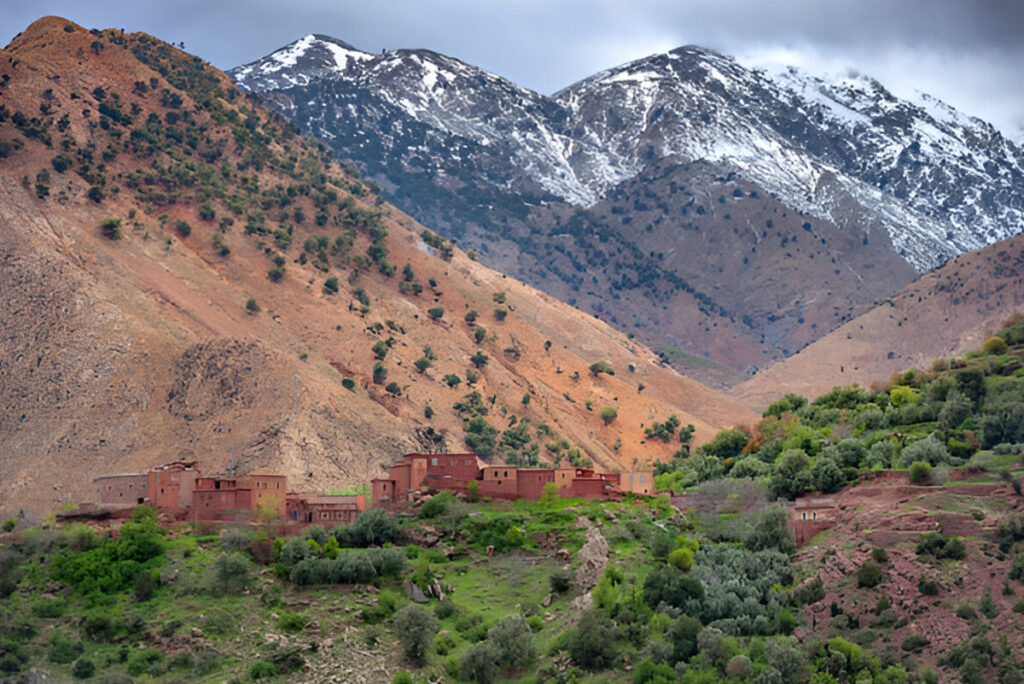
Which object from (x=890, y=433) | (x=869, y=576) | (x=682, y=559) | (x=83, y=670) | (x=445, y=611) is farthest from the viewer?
(x=890, y=433)

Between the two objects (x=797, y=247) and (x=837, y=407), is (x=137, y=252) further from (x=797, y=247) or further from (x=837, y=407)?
(x=797, y=247)

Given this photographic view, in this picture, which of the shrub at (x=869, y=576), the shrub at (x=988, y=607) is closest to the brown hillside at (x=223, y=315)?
the shrub at (x=869, y=576)

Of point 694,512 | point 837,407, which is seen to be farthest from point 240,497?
point 837,407

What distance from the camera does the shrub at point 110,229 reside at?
3912 inches

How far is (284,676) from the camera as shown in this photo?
171 feet

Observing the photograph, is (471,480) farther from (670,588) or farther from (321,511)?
(670,588)

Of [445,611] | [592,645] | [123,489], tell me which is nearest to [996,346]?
[592,645]

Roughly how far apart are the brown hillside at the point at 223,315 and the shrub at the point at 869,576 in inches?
1311

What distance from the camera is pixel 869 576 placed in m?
55.0

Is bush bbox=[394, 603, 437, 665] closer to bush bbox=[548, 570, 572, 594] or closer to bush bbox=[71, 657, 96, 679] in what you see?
bush bbox=[548, 570, 572, 594]

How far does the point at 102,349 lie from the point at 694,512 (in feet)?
130

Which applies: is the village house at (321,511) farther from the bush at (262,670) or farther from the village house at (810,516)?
the village house at (810,516)

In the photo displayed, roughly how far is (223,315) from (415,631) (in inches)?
1850

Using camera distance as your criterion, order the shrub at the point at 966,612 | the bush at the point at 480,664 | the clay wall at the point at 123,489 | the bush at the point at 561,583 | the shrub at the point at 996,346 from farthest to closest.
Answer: the shrub at the point at 996,346
the clay wall at the point at 123,489
the bush at the point at 561,583
the bush at the point at 480,664
the shrub at the point at 966,612
